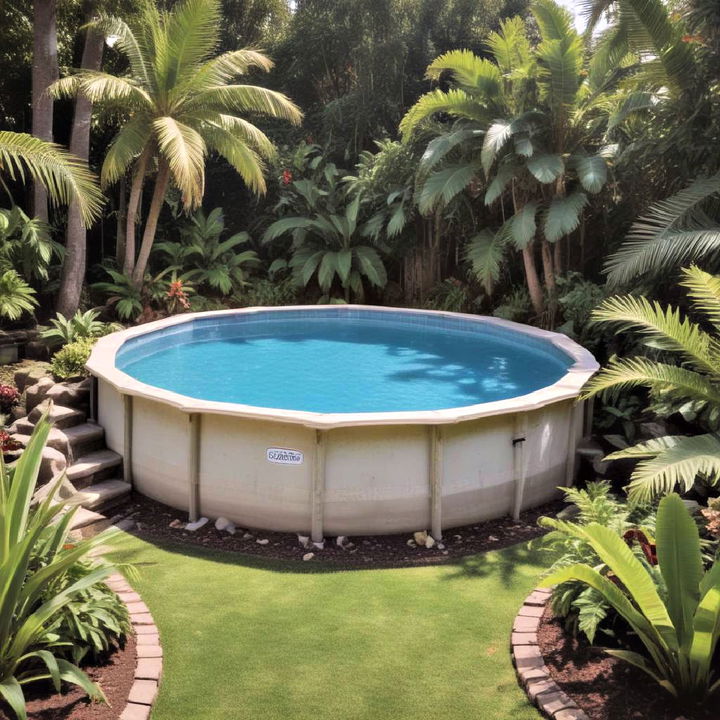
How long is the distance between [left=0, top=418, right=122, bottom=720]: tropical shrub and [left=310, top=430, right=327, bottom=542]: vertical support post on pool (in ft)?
7.33

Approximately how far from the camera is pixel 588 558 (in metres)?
4.80

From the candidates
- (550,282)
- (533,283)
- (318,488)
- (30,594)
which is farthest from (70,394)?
(550,282)

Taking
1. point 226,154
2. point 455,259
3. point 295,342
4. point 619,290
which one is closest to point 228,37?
point 226,154

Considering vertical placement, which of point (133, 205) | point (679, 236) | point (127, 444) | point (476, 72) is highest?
point (476, 72)

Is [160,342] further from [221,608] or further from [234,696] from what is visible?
[234,696]

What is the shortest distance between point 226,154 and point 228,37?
242 inches

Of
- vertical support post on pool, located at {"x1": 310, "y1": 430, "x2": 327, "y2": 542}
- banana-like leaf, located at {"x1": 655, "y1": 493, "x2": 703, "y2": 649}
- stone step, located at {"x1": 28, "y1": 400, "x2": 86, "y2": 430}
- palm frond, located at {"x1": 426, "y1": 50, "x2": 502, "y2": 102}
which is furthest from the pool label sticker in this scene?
palm frond, located at {"x1": 426, "y1": 50, "x2": 502, "y2": 102}

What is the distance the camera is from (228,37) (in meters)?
18.0

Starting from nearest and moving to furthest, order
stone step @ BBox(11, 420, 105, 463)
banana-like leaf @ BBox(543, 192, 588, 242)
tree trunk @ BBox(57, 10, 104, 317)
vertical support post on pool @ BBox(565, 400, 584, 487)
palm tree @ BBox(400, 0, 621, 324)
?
1. stone step @ BBox(11, 420, 105, 463)
2. vertical support post on pool @ BBox(565, 400, 584, 487)
3. banana-like leaf @ BBox(543, 192, 588, 242)
4. palm tree @ BBox(400, 0, 621, 324)
5. tree trunk @ BBox(57, 10, 104, 317)

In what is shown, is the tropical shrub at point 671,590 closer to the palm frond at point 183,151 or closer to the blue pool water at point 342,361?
the blue pool water at point 342,361

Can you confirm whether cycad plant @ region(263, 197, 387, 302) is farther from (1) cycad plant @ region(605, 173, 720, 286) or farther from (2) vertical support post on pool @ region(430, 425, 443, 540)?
(2) vertical support post on pool @ region(430, 425, 443, 540)

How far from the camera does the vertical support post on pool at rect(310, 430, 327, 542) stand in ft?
20.5

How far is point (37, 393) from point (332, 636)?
5.08 meters

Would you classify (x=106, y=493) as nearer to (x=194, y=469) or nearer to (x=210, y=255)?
(x=194, y=469)
